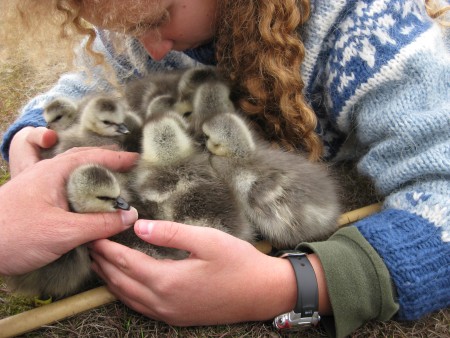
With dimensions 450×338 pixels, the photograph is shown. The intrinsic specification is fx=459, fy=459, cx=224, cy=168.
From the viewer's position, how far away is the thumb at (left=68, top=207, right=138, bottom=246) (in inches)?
43.5

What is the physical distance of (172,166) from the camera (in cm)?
123

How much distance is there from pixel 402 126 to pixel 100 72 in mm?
1325

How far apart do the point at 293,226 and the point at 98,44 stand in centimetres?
130

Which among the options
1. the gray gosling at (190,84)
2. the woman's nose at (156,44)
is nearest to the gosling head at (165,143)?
the gray gosling at (190,84)

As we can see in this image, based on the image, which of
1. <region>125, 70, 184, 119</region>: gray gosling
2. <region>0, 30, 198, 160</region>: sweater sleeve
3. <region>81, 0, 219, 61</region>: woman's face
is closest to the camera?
<region>81, 0, 219, 61</region>: woman's face

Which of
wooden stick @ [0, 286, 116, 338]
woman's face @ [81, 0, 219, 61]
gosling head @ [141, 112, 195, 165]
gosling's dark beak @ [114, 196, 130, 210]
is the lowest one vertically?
wooden stick @ [0, 286, 116, 338]

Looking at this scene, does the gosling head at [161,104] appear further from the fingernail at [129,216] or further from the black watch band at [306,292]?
the black watch band at [306,292]

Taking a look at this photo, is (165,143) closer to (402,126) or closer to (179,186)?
(179,186)

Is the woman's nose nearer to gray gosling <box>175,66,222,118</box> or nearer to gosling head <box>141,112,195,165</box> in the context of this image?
gray gosling <box>175,66,222,118</box>

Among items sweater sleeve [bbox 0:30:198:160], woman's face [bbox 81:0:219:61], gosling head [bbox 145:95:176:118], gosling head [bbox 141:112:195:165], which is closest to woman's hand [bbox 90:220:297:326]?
gosling head [bbox 141:112:195:165]

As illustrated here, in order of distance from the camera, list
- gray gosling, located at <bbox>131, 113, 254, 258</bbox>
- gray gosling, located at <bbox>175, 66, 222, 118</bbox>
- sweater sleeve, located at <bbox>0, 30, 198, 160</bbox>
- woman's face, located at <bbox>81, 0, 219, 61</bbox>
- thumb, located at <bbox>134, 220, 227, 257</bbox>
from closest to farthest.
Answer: thumb, located at <bbox>134, 220, 227, 257</bbox> < gray gosling, located at <bbox>131, 113, 254, 258</bbox> < woman's face, located at <bbox>81, 0, 219, 61</bbox> < gray gosling, located at <bbox>175, 66, 222, 118</bbox> < sweater sleeve, located at <bbox>0, 30, 198, 160</bbox>

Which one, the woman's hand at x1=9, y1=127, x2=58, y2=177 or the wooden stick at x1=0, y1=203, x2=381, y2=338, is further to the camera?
the woman's hand at x1=9, y1=127, x2=58, y2=177

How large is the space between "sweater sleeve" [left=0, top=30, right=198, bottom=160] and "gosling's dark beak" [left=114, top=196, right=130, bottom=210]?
2.79 ft

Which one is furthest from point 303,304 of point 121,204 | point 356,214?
point 121,204
